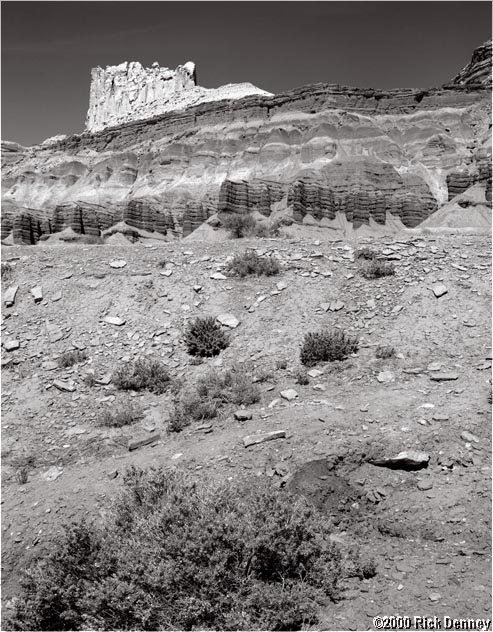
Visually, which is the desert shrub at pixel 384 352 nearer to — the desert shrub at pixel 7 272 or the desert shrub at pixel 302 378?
the desert shrub at pixel 302 378

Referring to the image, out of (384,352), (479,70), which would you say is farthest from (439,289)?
(479,70)

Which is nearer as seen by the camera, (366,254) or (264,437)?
(264,437)

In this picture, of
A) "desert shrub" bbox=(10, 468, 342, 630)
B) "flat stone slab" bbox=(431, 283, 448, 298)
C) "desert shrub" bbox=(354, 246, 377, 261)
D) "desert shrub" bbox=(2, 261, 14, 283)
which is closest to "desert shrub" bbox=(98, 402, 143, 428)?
"desert shrub" bbox=(10, 468, 342, 630)

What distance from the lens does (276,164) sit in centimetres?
4881

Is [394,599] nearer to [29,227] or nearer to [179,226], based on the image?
[179,226]

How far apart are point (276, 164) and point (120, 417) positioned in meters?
42.5

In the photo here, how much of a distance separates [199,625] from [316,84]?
56.2 metres

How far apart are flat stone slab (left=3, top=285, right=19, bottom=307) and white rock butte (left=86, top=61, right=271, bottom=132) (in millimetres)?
101335

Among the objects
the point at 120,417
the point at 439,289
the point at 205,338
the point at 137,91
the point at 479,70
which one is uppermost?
the point at 137,91

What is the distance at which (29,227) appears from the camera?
140ft

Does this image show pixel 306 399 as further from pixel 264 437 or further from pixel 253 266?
pixel 253 266

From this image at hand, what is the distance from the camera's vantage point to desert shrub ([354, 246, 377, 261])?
14648mm

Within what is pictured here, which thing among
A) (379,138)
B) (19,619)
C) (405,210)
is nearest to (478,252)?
(19,619)

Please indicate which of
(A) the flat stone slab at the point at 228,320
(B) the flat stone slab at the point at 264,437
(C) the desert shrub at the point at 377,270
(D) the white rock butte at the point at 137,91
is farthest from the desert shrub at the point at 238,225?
(D) the white rock butte at the point at 137,91
